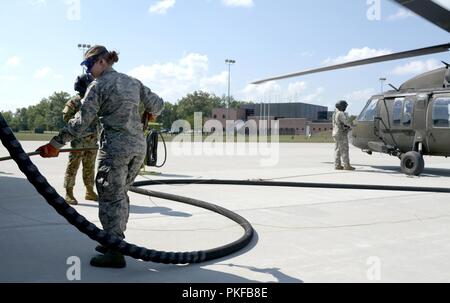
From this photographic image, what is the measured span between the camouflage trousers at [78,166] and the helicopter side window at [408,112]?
27.1 feet

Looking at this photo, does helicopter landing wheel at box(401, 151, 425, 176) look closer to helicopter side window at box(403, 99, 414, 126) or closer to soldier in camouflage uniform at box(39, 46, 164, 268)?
helicopter side window at box(403, 99, 414, 126)

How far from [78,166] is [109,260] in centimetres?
310

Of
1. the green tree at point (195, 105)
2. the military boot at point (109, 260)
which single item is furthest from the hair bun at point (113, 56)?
the green tree at point (195, 105)

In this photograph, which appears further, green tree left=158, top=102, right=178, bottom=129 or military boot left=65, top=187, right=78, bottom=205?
green tree left=158, top=102, right=178, bottom=129

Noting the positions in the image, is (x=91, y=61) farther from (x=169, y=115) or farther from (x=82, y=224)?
(x=169, y=115)

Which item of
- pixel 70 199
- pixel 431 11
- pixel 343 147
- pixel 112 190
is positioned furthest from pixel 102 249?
pixel 343 147

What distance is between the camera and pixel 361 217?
571 centimetres

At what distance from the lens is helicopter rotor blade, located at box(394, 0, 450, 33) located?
5.06m

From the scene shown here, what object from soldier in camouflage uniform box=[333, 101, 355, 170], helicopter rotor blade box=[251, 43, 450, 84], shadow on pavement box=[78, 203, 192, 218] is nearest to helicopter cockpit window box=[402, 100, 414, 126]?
soldier in camouflage uniform box=[333, 101, 355, 170]

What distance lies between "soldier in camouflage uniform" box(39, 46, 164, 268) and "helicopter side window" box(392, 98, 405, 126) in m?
9.44

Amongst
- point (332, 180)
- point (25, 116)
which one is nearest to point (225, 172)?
point (332, 180)

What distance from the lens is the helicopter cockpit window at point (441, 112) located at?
34.9 ft
